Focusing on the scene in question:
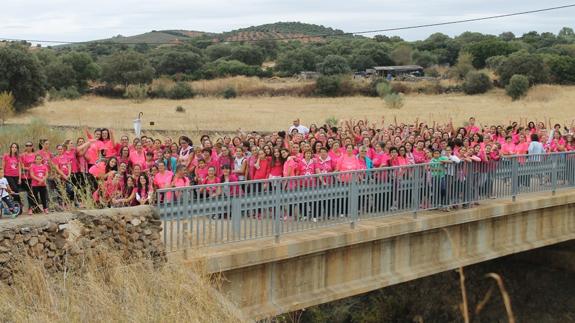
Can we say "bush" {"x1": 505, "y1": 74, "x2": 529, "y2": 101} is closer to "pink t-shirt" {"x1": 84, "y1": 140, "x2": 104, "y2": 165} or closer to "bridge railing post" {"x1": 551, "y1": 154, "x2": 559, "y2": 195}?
"bridge railing post" {"x1": 551, "y1": 154, "x2": 559, "y2": 195}

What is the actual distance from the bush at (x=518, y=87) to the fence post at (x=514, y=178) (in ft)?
138

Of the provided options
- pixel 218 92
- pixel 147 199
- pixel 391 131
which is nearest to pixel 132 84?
pixel 218 92

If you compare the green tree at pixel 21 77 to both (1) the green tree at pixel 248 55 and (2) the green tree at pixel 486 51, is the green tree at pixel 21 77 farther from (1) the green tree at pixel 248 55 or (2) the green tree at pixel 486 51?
(2) the green tree at pixel 486 51

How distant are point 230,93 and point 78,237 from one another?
5817cm

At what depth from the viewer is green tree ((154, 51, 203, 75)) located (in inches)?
Answer: 3203

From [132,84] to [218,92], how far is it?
856cm

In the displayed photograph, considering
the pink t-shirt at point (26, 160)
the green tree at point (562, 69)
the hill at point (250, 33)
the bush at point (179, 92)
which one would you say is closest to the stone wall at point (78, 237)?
the pink t-shirt at point (26, 160)

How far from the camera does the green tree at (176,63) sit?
81.4 m

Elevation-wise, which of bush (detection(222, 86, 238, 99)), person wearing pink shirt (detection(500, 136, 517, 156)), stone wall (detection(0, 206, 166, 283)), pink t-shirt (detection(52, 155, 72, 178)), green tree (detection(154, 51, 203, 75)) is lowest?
stone wall (detection(0, 206, 166, 283))

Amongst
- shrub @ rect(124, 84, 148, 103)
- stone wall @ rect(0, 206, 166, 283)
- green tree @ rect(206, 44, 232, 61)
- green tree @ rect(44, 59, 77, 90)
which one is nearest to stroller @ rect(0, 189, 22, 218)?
stone wall @ rect(0, 206, 166, 283)

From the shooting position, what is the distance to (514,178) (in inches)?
562

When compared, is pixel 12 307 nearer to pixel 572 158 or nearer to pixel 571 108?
pixel 572 158

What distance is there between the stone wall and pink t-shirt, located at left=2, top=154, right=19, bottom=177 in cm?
419

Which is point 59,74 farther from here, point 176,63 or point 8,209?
point 8,209
